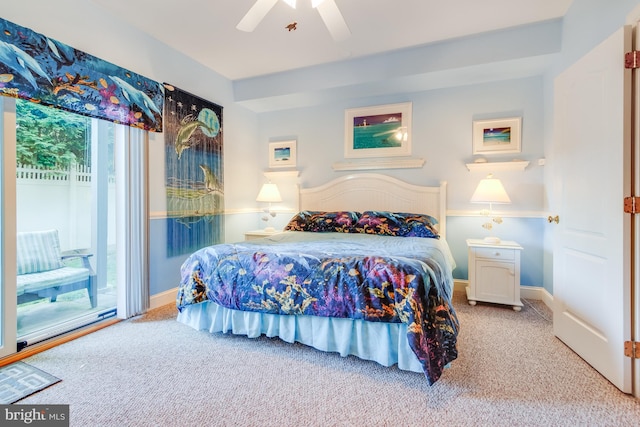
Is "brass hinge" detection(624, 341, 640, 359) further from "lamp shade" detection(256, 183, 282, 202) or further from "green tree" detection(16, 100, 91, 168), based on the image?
"green tree" detection(16, 100, 91, 168)

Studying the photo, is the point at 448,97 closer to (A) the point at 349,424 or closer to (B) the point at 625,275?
(B) the point at 625,275

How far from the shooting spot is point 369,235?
3180mm

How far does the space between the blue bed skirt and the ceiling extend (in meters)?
2.56

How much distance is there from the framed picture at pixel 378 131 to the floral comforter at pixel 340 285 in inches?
69.5

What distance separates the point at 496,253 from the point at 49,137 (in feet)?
14.0

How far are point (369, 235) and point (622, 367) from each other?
2046mm

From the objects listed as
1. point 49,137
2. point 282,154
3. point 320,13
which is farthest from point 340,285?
point 282,154

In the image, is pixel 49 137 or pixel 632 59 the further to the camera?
pixel 49 137

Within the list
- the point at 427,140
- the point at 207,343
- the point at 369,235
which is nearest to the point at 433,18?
the point at 427,140

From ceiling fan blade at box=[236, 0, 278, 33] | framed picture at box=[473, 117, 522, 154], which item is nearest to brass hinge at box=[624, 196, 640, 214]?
Answer: framed picture at box=[473, 117, 522, 154]

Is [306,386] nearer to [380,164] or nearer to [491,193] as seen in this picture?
[491,193]

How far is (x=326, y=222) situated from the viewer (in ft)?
11.5

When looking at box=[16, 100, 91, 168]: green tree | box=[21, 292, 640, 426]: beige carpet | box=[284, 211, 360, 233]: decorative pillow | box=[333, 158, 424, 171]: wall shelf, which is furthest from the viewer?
box=[333, 158, 424, 171]: wall shelf

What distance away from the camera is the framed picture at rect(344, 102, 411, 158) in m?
3.69
